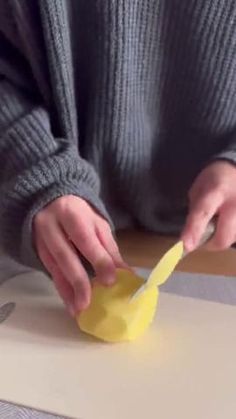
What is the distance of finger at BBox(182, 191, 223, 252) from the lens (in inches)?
21.8

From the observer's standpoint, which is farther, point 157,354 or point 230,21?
point 230,21

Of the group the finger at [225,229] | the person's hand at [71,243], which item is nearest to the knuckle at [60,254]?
the person's hand at [71,243]

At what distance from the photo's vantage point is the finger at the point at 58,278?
0.55 m

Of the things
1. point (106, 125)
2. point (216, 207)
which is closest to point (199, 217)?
point (216, 207)

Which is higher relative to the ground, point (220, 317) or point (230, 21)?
point (230, 21)

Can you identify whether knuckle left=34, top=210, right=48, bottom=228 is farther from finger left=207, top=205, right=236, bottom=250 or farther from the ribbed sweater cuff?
finger left=207, top=205, right=236, bottom=250

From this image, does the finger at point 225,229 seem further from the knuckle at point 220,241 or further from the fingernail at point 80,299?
the fingernail at point 80,299

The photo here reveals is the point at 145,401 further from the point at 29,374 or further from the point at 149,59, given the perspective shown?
the point at 149,59

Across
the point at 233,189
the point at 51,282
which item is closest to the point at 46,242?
the point at 51,282

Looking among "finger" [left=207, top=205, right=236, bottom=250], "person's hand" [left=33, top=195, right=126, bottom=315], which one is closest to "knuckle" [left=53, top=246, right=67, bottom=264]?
"person's hand" [left=33, top=195, right=126, bottom=315]

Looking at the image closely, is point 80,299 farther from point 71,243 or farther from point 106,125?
point 106,125

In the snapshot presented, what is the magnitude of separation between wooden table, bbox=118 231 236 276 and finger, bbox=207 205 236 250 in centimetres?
2

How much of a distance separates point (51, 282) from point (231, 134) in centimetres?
19

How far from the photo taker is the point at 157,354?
1.70 feet
